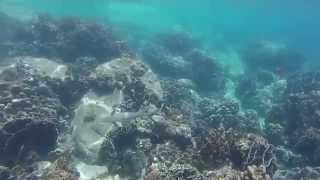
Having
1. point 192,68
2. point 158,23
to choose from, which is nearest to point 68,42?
point 192,68

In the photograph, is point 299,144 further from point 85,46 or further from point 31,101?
point 85,46

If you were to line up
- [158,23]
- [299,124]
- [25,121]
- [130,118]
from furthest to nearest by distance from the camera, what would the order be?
[158,23], [299,124], [130,118], [25,121]

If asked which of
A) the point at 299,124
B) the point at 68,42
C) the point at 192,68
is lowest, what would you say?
the point at 299,124

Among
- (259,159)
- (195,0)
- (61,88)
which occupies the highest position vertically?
(195,0)

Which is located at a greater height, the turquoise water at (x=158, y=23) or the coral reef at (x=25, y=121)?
the turquoise water at (x=158, y=23)

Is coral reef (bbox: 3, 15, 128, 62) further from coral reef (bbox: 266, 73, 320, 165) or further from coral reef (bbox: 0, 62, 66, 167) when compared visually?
coral reef (bbox: 266, 73, 320, 165)

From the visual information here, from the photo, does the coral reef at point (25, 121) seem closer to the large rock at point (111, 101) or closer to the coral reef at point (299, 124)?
the large rock at point (111, 101)

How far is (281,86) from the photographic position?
25.7 meters

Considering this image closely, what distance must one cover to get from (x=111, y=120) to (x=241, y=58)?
85.6 ft

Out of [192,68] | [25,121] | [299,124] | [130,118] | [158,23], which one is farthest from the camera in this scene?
[158,23]

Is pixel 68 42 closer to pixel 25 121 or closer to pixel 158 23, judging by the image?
pixel 25 121

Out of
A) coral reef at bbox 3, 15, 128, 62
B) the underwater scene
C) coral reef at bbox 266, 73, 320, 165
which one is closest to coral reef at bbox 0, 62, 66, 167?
the underwater scene

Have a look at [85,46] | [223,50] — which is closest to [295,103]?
[85,46]

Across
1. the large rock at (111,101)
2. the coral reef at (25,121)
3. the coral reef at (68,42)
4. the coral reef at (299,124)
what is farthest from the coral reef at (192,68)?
the coral reef at (25,121)
